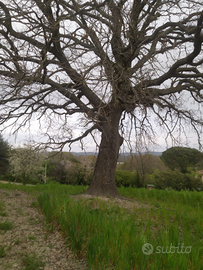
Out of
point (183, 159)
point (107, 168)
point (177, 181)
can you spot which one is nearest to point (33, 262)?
point (107, 168)

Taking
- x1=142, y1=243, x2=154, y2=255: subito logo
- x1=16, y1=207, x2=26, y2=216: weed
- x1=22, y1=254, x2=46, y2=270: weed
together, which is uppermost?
x1=142, y1=243, x2=154, y2=255: subito logo

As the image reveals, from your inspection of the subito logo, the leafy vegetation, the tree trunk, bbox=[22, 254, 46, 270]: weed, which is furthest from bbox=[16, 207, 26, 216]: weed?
the leafy vegetation

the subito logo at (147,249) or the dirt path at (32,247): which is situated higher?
the subito logo at (147,249)

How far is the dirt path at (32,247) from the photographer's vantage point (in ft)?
9.03

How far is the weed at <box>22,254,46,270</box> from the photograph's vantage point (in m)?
2.64

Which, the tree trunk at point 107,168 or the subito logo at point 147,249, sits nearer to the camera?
the subito logo at point 147,249

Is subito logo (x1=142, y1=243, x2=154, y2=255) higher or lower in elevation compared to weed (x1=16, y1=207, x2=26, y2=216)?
higher

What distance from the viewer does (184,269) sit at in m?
1.97

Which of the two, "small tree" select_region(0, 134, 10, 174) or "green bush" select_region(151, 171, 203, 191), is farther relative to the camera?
"small tree" select_region(0, 134, 10, 174)

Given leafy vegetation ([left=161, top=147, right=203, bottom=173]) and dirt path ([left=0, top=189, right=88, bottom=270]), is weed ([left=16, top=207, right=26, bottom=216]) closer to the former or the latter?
dirt path ([left=0, top=189, right=88, bottom=270])

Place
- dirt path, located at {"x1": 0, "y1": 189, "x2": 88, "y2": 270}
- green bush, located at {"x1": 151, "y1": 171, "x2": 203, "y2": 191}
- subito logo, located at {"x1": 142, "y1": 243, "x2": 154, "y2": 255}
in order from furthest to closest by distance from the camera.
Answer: green bush, located at {"x1": 151, "y1": 171, "x2": 203, "y2": 191}
dirt path, located at {"x1": 0, "y1": 189, "x2": 88, "y2": 270}
subito logo, located at {"x1": 142, "y1": 243, "x2": 154, "y2": 255}

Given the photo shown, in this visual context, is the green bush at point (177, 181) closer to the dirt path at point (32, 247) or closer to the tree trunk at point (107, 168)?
the tree trunk at point (107, 168)

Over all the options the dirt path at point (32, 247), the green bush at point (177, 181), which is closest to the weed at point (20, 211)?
the dirt path at point (32, 247)

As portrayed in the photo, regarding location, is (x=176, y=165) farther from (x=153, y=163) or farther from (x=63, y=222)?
(x=63, y=222)
